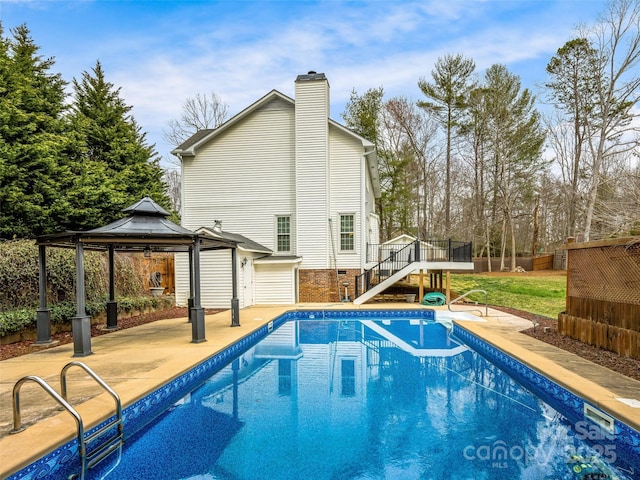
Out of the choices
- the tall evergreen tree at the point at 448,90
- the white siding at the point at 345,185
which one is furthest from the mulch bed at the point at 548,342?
the tall evergreen tree at the point at 448,90

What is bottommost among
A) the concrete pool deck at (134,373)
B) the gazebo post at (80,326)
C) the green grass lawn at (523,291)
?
the green grass lawn at (523,291)

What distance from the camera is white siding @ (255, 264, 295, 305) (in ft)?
50.8

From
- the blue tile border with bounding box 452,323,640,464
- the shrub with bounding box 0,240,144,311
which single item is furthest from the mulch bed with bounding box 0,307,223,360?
the blue tile border with bounding box 452,323,640,464

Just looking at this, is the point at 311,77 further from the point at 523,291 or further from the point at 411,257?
the point at 523,291

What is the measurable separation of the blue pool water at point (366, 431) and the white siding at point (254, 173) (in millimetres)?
9270

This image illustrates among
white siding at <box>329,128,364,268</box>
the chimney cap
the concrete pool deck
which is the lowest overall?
the concrete pool deck

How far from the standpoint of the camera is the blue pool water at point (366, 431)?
12.7 feet

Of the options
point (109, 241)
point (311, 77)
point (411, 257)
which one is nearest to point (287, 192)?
point (311, 77)

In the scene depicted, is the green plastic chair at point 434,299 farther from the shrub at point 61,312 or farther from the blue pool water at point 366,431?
the shrub at point 61,312

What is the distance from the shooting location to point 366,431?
475 centimetres

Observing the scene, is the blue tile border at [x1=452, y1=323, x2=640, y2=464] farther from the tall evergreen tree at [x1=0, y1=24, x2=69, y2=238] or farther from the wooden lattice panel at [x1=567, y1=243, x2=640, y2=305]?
the tall evergreen tree at [x1=0, y1=24, x2=69, y2=238]

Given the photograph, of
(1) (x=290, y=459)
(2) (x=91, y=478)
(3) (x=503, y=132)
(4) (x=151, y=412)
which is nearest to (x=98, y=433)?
(2) (x=91, y=478)

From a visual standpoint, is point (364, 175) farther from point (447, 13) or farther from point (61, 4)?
point (61, 4)

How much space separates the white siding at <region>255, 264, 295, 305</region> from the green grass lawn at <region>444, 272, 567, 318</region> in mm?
7666
